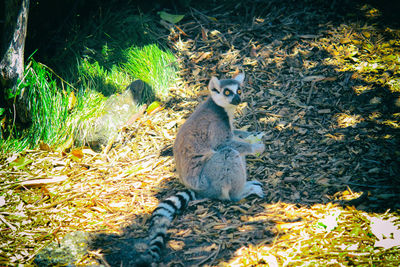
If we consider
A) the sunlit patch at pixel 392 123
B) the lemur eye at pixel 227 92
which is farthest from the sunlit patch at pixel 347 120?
the lemur eye at pixel 227 92

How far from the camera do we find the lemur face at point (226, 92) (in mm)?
4137

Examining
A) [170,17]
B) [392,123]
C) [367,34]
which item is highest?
[170,17]

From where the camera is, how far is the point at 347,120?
457 centimetres

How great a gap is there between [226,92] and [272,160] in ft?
3.97

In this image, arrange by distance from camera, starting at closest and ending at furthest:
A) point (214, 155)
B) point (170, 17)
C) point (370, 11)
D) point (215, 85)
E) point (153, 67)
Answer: point (214, 155), point (215, 85), point (153, 67), point (370, 11), point (170, 17)

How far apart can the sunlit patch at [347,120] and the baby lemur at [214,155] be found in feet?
4.56

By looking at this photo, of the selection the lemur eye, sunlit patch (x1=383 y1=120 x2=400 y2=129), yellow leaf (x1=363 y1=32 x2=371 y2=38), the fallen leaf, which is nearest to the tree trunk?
the fallen leaf

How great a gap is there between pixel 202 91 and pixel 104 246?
340cm

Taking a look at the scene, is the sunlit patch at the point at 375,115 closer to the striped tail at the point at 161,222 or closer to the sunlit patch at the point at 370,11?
the sunlit patch at the point at 370,11

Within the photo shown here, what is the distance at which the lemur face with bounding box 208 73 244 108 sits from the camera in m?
4.14

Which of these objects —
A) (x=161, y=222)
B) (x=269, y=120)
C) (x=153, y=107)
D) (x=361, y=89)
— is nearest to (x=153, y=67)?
(x=153, y=107)

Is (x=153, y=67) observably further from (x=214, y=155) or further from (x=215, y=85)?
(x=214, y=155)

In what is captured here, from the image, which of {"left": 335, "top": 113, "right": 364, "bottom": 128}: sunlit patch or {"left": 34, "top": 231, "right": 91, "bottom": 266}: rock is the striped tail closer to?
{"left": 34, "top": 231, "right": 91, "bottom": 266}: rock

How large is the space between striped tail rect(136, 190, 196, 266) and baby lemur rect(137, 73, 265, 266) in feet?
0.04
